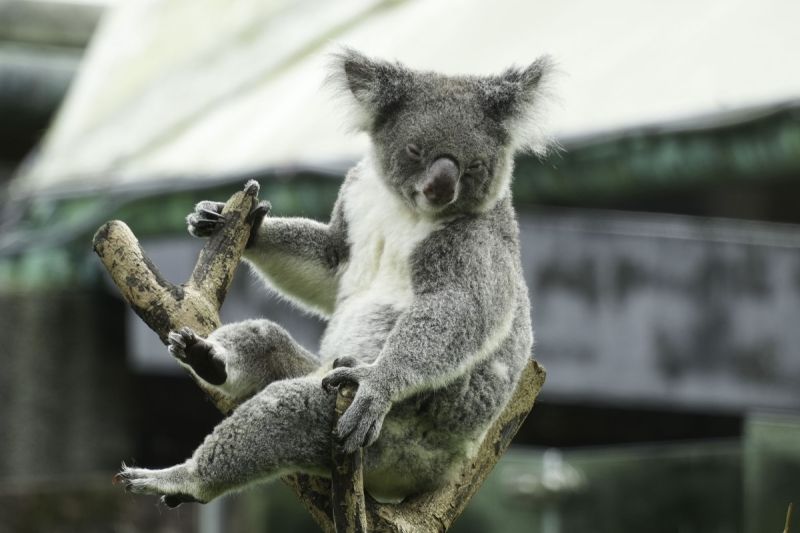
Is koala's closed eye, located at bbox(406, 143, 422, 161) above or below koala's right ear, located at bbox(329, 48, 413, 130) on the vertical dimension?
below

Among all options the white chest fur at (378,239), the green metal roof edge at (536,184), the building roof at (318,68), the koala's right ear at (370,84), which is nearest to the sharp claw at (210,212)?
the white chest fur at (378,239)

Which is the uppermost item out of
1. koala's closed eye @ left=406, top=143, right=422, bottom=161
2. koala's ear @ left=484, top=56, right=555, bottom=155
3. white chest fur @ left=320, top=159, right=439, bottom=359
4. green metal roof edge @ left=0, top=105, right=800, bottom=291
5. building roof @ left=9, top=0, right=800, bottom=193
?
building roof @ left=9, top=0, right=800, bottom=193

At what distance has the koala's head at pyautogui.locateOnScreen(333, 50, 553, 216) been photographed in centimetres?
518

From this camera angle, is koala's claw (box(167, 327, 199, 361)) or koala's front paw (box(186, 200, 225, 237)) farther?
koala's front paw (box(186, 200, 225, 237))

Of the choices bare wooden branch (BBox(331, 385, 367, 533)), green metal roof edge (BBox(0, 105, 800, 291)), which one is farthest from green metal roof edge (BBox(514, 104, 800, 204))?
bare wooden branch (BBox(331, 385, 367, 533))

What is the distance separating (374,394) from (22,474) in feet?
22.6

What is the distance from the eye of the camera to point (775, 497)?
7.67 m

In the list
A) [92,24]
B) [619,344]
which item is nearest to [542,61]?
[619,344]

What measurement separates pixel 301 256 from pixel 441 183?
0.82 metres

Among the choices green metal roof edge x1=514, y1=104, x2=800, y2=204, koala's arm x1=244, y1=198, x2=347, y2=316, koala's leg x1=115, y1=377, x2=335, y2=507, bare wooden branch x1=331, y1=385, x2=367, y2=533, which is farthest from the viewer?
green metal roof edge x1=514, y1=104, x2=800, y2=204

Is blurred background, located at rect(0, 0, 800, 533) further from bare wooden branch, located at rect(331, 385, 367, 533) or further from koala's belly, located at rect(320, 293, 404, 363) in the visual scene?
bare wooden branch, located at rect(331, 385, 367, 533)

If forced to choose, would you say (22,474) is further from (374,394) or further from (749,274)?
(374,394)

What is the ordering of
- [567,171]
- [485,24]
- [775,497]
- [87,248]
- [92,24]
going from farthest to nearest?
[92,24] → [485,24] → [87,248] → [567,171] → [775,497]

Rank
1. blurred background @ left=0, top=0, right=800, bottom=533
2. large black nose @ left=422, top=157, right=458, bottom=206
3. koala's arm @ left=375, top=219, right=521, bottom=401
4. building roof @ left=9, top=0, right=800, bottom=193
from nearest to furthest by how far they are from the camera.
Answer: koala's arm @ left=375, top=219, right=521, bottom=401
large black nose @ left=422, top=157, right=458, bottom=206
blurred background @ left=0, top=0, right=800, bottom=533
building roof @ left=9, top=0, right=800, bottom=193
